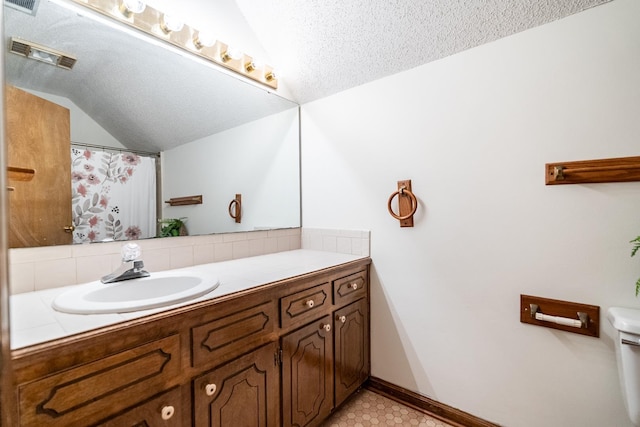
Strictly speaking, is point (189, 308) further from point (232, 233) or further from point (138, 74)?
point (138, 74)

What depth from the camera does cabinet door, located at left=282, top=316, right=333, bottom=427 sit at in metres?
1.23

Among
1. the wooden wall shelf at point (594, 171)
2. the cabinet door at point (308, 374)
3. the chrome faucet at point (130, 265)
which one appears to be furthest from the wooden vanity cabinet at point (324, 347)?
the wooden wall shelf at point (594, 171)

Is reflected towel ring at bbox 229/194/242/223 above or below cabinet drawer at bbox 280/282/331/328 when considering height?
above

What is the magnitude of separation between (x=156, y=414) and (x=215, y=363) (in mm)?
198

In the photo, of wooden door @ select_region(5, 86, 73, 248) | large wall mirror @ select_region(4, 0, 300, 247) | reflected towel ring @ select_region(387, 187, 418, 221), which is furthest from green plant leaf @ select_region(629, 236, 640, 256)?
wooden door @ select_region(5, 86, 73, 248)

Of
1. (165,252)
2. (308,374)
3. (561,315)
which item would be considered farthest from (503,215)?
(165,252)

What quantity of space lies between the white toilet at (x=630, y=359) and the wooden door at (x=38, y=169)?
81.4 inches

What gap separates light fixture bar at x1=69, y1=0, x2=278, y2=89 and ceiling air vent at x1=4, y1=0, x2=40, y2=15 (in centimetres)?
13

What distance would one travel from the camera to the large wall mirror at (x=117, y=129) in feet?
3.42

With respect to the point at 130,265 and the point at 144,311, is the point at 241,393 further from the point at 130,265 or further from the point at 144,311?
the point at 130,265

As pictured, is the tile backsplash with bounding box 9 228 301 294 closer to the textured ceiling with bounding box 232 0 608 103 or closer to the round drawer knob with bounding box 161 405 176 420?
the round drawer knob with bounding box 161 405 176 420

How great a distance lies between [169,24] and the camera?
137 cm

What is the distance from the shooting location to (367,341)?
177cm

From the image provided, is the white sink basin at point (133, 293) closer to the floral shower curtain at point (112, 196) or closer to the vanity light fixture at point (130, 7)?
the floral shower curtain at point (112, 196)
